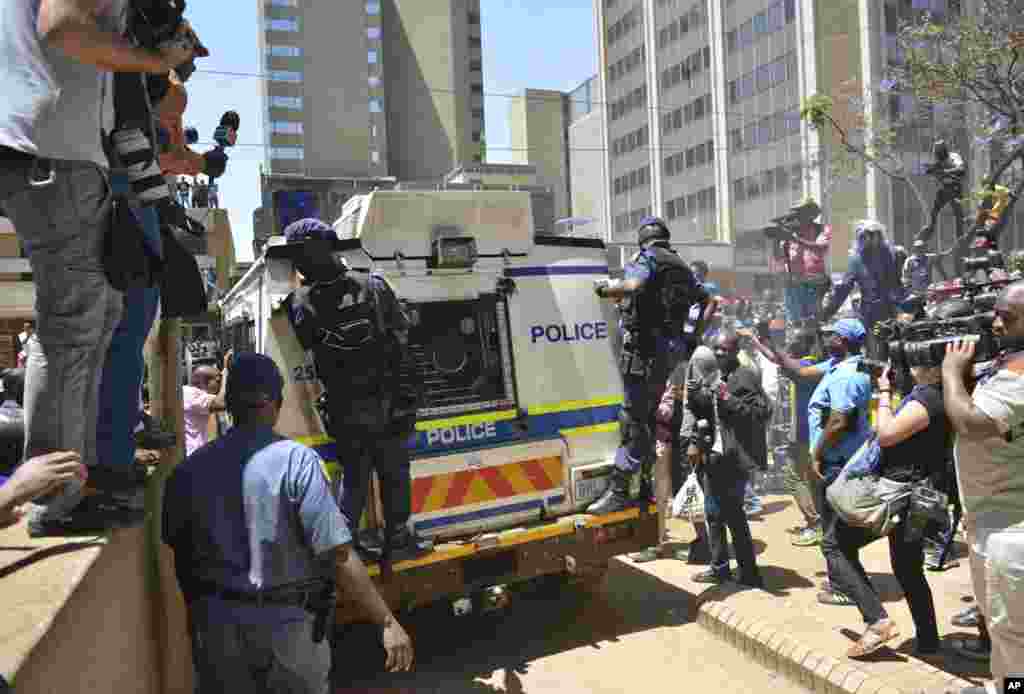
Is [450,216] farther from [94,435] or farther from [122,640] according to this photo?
[122,640]

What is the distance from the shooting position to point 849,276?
9359 mm

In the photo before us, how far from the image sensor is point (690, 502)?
6.28 m

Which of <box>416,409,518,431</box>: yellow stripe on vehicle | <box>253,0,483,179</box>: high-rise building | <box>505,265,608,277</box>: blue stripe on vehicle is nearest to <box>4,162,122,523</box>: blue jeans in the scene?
<box>416,409,518,431</box>: yellow stripe on vehicle

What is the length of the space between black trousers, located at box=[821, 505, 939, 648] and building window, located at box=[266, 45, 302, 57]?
269 feet

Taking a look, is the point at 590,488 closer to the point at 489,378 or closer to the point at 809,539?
the point at 489,378

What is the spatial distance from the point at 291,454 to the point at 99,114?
1286mm


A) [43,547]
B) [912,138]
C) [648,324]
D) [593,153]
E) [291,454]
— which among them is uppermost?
[593,153]

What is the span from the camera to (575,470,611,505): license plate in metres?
5.21

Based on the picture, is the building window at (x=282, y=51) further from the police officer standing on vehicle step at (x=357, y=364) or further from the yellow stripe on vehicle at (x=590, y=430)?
the police officer standing on vehicle step at (x=357, y=364)

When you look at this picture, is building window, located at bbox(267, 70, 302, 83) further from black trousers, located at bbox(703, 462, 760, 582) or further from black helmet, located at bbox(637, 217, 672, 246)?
black trousers, located at bbox(703, 462, 760, 582)

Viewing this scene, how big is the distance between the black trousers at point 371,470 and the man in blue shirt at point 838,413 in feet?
8.98

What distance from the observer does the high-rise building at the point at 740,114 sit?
131 feet

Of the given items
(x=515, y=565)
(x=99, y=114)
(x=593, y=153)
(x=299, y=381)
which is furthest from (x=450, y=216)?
(x=593, y=153)

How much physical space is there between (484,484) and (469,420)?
41 centimetres
